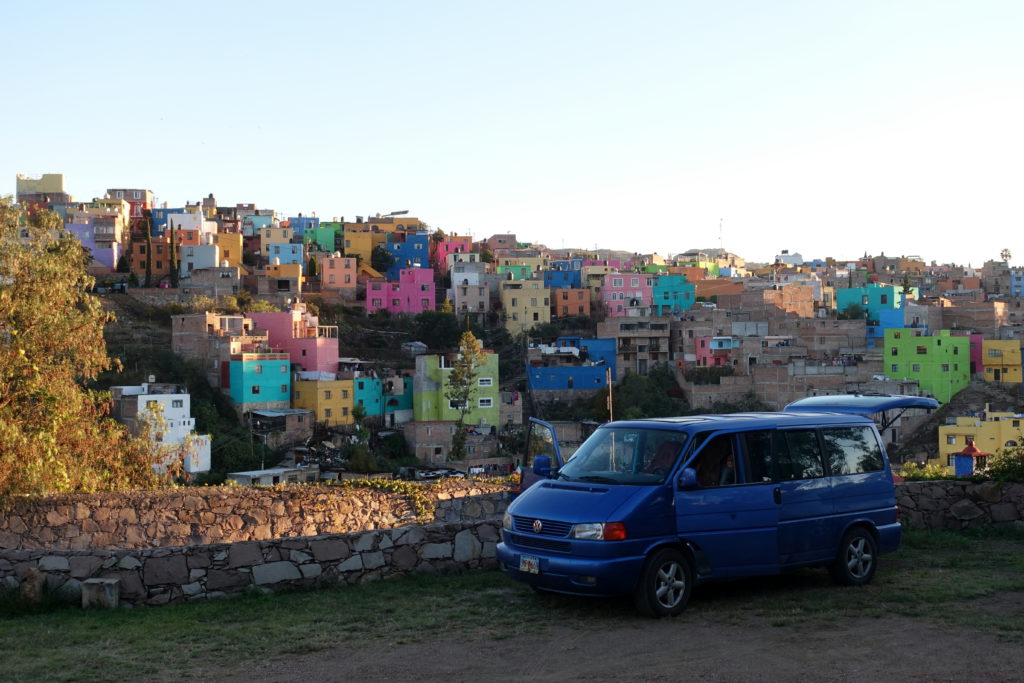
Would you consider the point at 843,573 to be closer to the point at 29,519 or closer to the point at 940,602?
the point at 940,602

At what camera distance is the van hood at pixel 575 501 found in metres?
6.92

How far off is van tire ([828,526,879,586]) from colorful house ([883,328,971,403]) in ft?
163

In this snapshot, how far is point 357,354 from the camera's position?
204 ft

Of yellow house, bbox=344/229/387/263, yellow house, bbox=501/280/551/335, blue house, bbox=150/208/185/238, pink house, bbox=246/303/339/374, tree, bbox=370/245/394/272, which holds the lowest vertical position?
pink house, bbox=246/303/339/374

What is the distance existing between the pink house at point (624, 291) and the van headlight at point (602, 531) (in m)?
65.7

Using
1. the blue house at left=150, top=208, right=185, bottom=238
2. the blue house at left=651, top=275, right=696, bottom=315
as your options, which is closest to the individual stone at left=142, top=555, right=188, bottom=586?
the blue house at left=651, top=275, right=696, bottom=315

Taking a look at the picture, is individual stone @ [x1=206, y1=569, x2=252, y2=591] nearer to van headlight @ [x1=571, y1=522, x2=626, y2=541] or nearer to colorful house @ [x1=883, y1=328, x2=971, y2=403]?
van headlight @ [x1=571, y1=522, x2=626, y2=541]

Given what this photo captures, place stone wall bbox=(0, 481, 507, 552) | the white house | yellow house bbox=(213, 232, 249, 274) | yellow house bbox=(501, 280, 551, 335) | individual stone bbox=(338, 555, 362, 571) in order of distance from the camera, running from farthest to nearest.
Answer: yellow house bbox=(213, 232, 249, 274)
yellow house bbox=(501, 280, 551, 335)
the white house
stone wall bbox=(0, 481, 507, 552)
individual stone bbox=(338, 555, 362, 571)

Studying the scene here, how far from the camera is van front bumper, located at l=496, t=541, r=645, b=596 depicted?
675 centimetres

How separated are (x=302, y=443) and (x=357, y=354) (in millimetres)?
14383

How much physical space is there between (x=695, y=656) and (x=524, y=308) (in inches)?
2463

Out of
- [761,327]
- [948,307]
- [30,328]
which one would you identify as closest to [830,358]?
[761,327]

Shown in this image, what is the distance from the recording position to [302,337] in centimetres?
5703

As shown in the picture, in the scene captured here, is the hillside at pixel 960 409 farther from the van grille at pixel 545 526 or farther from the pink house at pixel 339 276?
the van grille at pixel 545 526
